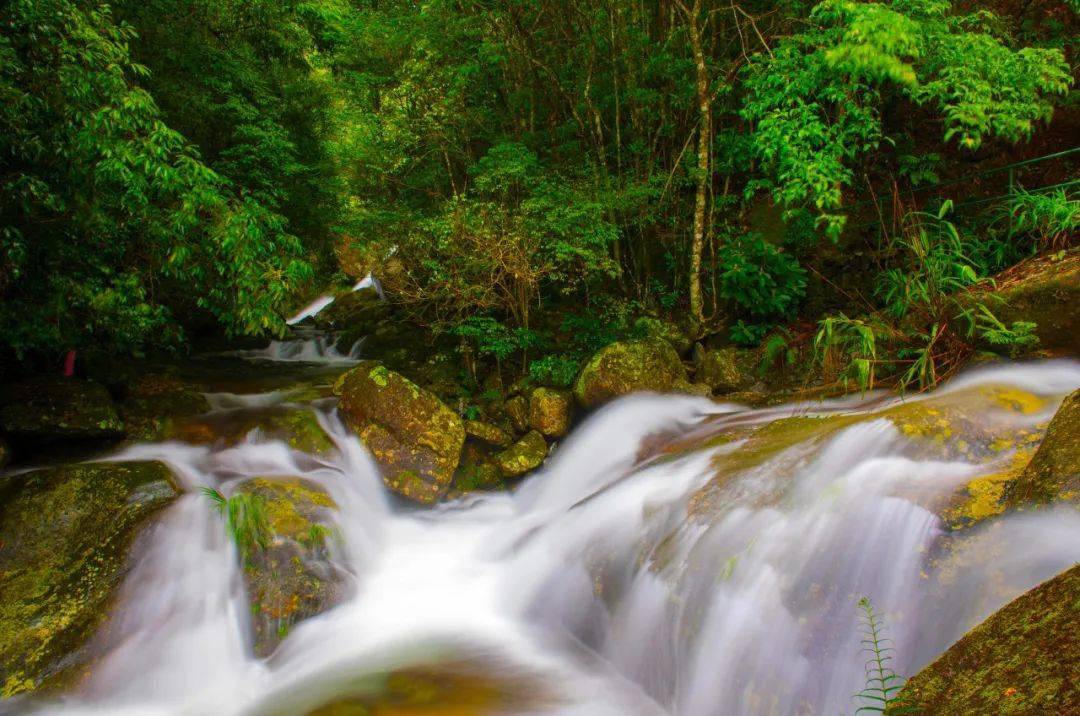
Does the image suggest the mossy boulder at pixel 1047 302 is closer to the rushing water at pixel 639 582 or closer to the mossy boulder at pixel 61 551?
the rushing water at pixel 639 582

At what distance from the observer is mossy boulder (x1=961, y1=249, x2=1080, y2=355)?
4320 millimetres

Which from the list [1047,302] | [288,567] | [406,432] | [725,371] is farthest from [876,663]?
[406,432]

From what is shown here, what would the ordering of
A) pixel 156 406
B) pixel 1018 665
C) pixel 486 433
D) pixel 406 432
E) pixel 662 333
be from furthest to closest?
1. pixel 662 333
2. pixel 486 433
3. pixel 406 432
4. pixel 156 406
5. pixel 1018 665

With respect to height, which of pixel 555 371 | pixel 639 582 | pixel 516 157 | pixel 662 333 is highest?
pixel 516 157

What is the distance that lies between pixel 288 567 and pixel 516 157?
210 inches

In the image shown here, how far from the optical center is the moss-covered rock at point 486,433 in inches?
274

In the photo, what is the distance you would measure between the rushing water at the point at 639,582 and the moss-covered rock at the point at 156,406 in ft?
0.86

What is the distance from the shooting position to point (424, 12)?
24.7ft

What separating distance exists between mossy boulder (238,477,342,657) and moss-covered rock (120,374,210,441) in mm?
1790

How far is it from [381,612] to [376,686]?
96 cm

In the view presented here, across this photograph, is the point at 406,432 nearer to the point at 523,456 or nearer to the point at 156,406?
the point at 523,456

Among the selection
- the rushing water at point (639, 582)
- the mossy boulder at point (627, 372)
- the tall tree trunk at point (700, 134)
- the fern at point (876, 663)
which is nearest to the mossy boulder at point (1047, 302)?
the rushing water at point (639, 582)

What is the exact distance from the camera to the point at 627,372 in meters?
6.95

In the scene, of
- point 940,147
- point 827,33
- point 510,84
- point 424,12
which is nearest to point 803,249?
point 940,147
